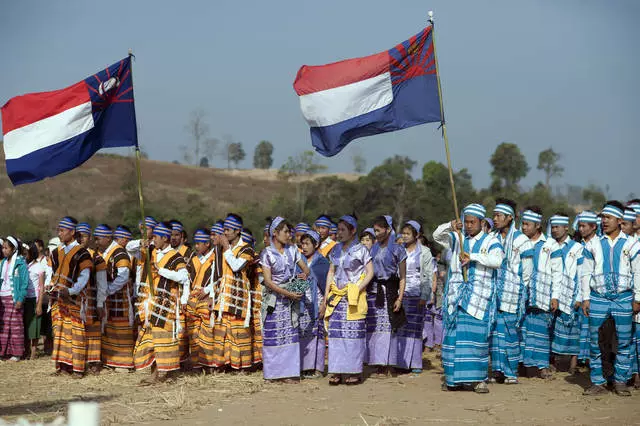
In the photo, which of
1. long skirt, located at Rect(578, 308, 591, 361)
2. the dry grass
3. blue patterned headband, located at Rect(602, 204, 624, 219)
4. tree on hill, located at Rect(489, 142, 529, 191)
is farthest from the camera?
tree on hill, located at Rect(489, 142, 529, 191)

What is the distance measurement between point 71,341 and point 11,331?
277cm

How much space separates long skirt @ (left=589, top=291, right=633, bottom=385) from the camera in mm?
8273

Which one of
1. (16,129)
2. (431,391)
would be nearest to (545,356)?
(431,391)

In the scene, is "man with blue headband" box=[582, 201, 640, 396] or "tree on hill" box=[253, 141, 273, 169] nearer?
"man with blue headband" box=[582, 201, 640, 396]

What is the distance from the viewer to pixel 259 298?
10.6m

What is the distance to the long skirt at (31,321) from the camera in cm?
1284

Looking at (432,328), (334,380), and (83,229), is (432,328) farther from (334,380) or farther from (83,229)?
(83,229)

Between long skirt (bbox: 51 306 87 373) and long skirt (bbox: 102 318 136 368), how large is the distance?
0.40m

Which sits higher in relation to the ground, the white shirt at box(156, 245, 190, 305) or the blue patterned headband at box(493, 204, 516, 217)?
the blue patterned headband at box(493, 204, 516, 217)

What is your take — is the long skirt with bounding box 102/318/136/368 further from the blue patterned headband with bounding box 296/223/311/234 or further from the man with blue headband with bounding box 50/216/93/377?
the blue patterned headband with bounding box 296/223/311/234

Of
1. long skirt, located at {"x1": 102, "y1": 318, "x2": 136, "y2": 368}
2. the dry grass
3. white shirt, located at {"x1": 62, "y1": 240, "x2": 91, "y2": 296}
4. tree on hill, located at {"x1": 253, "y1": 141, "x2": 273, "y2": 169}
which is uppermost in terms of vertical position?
tree on hill, located at {"x1": 253, "y1": 141, "x2": 273, "y2": 169}

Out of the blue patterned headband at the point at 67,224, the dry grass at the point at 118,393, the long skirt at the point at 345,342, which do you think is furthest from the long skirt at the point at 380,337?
the blue patterned headband at the point at 67,224

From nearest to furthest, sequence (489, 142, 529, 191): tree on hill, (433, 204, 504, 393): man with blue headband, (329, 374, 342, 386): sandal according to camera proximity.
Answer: (433, 204, 504, 393): man with blue headband < (329, 374, 342, 386): sandal < (489, 142, 529, 191): tree on hill

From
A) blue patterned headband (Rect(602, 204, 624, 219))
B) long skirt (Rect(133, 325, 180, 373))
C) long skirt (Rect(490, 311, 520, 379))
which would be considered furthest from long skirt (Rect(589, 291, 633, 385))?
long skirt (Rect(133, 325, 180, 373))
